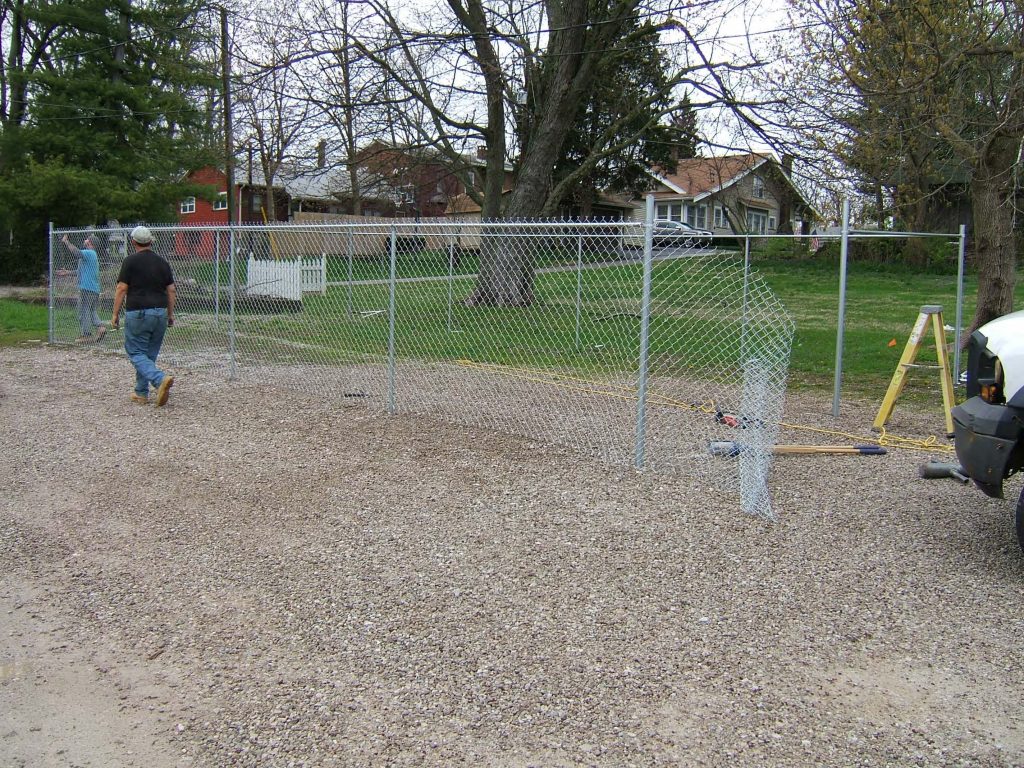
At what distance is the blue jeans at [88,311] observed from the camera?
12.7 meters

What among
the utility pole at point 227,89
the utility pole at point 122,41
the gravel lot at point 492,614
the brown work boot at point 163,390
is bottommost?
the gravel lot at point 492,614

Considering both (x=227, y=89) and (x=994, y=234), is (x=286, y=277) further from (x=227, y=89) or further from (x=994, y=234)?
(x=227, y=89)

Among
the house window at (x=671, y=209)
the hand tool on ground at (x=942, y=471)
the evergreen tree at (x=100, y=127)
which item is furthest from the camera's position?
the house window at (x=671, y=209)

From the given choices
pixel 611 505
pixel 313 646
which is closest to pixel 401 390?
pixel 611 505

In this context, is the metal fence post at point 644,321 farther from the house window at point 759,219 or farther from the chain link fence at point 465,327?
the house window at point 759,219

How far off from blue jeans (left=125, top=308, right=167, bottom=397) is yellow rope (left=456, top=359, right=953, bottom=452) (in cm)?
337

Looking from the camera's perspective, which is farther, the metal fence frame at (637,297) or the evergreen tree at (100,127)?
the evergreen tree at (100,127)

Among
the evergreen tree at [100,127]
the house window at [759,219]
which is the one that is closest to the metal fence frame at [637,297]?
the evergreen tree at [100,127]

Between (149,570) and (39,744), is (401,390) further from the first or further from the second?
(39,744)

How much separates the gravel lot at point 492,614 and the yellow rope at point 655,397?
86cm

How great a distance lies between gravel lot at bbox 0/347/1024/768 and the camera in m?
3.10

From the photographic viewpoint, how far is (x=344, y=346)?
1095 centimetres

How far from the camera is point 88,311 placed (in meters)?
12.8

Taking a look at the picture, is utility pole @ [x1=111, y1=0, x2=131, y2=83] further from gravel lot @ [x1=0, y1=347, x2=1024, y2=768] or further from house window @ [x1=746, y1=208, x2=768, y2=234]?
house window @ [x1=746, y1=208, x2=768, y2=234]
